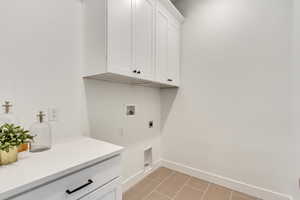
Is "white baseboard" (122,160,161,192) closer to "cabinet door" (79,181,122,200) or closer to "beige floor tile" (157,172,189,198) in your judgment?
"beige floor tile" (157,172,189,198)

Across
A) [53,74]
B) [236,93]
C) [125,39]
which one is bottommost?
[236,93]

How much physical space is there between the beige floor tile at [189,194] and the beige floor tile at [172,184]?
0.07 metres

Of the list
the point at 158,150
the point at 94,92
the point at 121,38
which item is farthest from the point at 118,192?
the point at 158,150

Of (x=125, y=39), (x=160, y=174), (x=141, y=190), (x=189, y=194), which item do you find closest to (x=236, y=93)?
(x=189, y=194)

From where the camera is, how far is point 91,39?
1.24 m

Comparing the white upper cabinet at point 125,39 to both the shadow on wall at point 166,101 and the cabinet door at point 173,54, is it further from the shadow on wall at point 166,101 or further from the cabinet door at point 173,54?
the shadow on wall at point 166,101

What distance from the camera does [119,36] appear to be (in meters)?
1.20

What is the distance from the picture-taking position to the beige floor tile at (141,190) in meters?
1.66

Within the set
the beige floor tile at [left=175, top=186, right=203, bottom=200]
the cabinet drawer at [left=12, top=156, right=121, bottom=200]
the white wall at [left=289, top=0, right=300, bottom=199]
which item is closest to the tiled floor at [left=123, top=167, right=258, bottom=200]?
the beige floor tile at [left=175, top=186, right=203, bottom=200]

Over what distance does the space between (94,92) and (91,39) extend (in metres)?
0.50

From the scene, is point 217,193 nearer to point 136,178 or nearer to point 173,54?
point 136,178

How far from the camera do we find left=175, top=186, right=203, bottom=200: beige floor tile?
1.61 metres

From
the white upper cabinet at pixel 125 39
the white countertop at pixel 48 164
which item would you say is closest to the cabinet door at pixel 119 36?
the white upper cabinet at pixel 125 39

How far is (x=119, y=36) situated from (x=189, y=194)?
1944 millimetres
